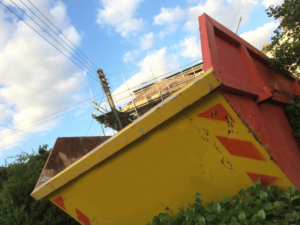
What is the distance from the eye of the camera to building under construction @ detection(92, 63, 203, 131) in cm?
1422

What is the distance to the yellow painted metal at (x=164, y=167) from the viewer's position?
156cm

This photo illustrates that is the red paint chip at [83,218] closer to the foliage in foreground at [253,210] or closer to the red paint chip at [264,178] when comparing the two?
the foliage in foreground at [253,210]

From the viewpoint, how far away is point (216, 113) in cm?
156

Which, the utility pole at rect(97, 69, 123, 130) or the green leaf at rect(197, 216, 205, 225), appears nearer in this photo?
the green leaf at rect(197, 216, 205, 225)

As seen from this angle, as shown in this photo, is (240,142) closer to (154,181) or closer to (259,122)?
(259,122)

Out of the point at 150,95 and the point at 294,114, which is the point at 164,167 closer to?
the point at 294,114

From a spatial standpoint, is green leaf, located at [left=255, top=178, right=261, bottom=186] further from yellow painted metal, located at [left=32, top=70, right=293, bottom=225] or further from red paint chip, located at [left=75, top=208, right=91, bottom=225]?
red paint chip, located at [left=75, top=208, right=91, bottom=225]

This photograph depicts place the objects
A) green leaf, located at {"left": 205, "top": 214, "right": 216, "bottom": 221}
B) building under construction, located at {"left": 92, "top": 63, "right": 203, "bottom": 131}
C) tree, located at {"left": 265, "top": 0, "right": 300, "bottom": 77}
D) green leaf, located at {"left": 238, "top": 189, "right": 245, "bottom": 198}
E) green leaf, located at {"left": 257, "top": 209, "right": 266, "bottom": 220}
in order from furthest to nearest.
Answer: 1. building under construction, located at {"left": 92, "top": 63, "right": 203, "bottom": 131}
2. tree, located at {"left": 265, "top": 0, "right": 300, "bottom": 77}
3. green leaf, located at {"left": 238, "top": 189, "right": 245, "bottom": 198}
4. green leaf, located at {"left": 205, "top": 214, "right": 216, "bottom": 221}
5. green leaf, located at {"left": 257, "top": 209, "right": 266, "bottom": 220}

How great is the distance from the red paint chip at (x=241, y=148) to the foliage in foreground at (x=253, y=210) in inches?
8.4

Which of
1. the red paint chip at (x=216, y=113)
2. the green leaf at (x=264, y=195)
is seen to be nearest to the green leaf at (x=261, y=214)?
the green leaf at (x=264, y=195)

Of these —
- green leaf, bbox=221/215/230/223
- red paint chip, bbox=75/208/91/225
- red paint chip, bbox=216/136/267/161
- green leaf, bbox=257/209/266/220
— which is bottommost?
green leaf, bbox=257/209/266/220

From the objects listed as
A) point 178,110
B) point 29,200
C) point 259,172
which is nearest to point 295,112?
point 259,172

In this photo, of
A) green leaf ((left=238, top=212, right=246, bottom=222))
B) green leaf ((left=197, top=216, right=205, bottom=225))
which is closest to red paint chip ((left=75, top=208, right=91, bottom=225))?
green leaf ((left=197, top=216, right=205, bottom=225))

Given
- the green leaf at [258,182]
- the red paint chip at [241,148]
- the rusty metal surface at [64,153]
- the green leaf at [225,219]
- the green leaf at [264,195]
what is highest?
the rusty metal surface at [64,153]
